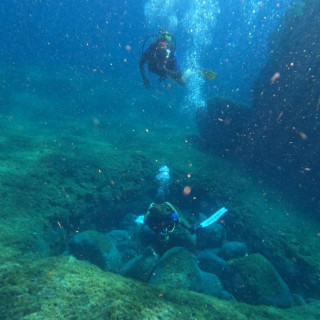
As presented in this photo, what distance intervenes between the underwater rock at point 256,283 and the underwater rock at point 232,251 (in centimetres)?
83

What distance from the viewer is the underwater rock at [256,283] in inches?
145

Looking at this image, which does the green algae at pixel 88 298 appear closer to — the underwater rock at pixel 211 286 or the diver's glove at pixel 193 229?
the underwater rock at pixel 211 286

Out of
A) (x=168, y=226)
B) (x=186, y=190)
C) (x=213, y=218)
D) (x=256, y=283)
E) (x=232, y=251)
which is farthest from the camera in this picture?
(x=186, y=190)

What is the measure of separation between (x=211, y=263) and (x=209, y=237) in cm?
85

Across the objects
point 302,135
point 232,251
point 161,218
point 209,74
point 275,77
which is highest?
point 275,77

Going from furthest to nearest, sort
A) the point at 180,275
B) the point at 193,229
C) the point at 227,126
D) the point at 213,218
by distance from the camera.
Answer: the point at 227,126 → the point at 213,218 → the point at 193,229 → the point at 180,275

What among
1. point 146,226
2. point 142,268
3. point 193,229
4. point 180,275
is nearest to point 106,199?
point 146,226

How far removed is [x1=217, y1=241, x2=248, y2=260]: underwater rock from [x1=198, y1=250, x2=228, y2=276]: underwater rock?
311 millimetres

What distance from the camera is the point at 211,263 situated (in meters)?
4.80

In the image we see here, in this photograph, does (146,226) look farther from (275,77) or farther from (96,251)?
(275,77)

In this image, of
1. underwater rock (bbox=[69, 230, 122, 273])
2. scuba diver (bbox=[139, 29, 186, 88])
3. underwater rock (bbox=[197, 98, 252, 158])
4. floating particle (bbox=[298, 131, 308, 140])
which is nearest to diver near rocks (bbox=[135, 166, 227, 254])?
underwater rock (bbox=[69, 230, 122, 273])

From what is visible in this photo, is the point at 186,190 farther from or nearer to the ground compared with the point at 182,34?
nearer to the ground

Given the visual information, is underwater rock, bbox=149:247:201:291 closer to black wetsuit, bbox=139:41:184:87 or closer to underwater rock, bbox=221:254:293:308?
underwater rock, bbox=221:254:293:308

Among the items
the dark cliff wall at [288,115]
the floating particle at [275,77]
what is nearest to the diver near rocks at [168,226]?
the dark cliff wall at [288,115]
